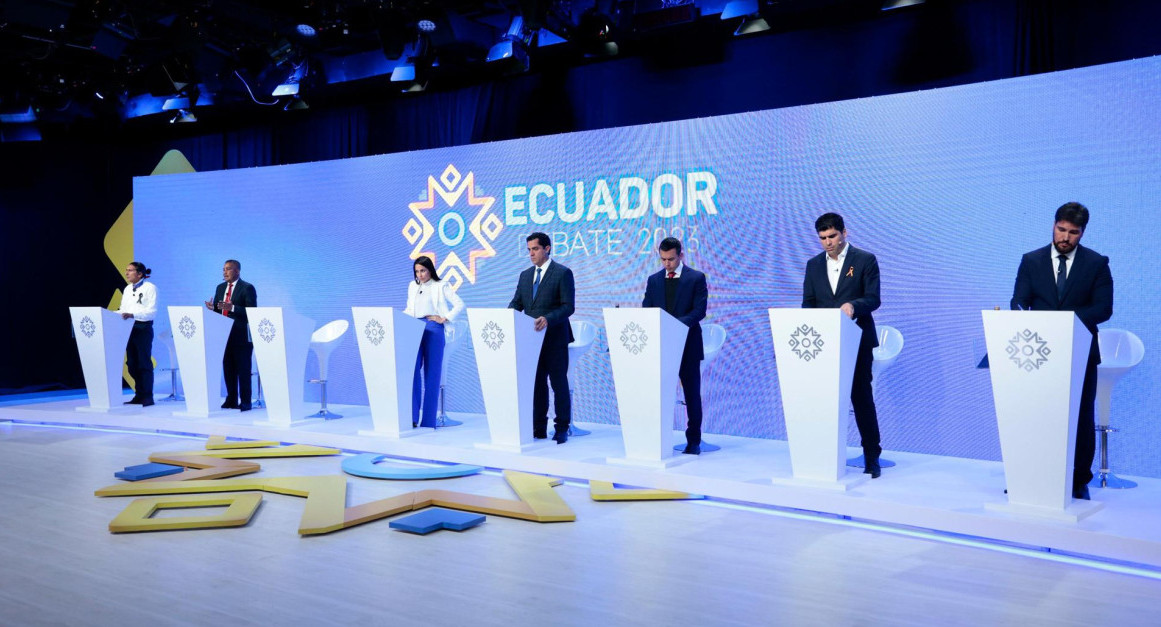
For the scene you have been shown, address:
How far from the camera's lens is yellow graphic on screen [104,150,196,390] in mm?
12062

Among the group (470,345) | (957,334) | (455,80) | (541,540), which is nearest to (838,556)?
(541,540)

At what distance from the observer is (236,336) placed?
839cm

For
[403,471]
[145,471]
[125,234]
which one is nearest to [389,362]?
[403,471]

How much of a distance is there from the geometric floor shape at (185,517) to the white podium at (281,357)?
2.26 metres

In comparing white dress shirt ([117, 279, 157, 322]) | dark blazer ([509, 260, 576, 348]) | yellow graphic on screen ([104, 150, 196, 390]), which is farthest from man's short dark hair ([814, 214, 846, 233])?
yellow graphic on screen ([104, 150, 196, 390])

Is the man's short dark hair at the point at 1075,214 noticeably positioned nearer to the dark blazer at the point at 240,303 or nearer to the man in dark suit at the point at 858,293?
the man in dark suit at the point at 858,293

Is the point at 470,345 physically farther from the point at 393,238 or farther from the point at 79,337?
the point at 79,337

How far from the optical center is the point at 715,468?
546 cm

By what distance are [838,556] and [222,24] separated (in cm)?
798

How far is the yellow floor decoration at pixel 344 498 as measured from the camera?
4.55 m

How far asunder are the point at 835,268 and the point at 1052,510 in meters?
1.75

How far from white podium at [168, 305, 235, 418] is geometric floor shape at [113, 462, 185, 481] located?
187 cm

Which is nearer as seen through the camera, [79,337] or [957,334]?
[957,334]

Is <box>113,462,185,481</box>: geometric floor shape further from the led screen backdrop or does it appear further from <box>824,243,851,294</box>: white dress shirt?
<box>824,243,851,294</box>: white dress shirt
